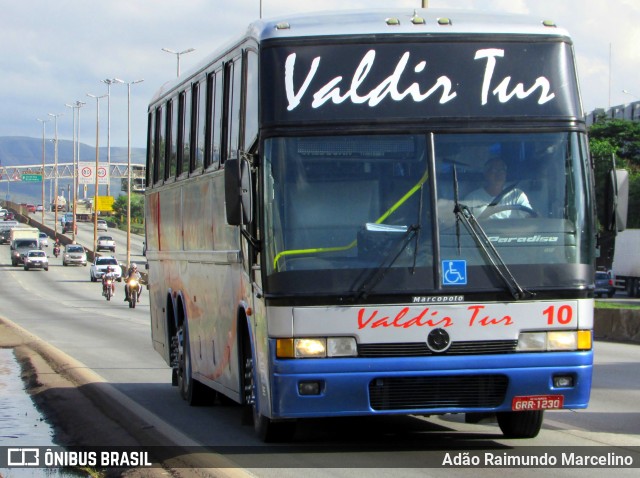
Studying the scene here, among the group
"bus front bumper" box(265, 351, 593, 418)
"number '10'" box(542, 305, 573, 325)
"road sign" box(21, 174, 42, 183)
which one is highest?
"road sign" box(21, 174, 42, 183)

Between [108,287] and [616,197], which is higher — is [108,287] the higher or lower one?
the lower one

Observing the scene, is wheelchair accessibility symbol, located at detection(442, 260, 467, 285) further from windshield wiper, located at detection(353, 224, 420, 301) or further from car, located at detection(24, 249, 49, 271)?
car, located at detection(24, 249, 49, 271)

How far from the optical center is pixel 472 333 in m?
9.06

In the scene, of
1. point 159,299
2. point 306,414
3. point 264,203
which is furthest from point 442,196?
point 159,299

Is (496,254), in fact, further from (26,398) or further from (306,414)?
(26,398)

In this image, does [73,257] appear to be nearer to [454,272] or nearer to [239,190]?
[239,190]

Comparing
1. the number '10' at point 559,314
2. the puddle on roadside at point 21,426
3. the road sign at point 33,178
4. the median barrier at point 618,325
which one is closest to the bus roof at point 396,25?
the number '10' at point 559,314

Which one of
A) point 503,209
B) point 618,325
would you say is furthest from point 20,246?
point 503,209

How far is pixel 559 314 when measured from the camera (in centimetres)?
916

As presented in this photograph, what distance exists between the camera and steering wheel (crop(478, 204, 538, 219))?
30.0ft

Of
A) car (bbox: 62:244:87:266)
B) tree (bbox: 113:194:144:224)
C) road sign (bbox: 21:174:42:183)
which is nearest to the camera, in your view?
car (bbox: 62:244:87:266)

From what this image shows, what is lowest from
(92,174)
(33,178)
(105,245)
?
(105,245)

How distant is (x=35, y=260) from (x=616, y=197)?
8412 cm

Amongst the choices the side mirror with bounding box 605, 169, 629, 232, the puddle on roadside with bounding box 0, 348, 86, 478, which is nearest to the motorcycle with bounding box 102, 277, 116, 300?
the puddle on roadside with bounding box 0, 348, 86, 478
